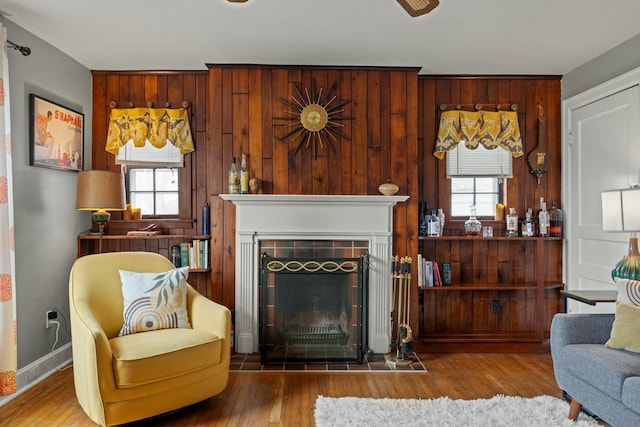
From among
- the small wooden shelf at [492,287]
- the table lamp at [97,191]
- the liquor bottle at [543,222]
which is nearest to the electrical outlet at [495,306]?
the small wooden shelf at [492,287]

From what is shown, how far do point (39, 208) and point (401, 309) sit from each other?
116 inches

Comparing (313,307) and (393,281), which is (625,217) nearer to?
(393,281)

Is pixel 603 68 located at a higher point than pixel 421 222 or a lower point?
higher

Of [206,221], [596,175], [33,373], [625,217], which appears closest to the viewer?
[625,217]

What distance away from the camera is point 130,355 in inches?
97.1

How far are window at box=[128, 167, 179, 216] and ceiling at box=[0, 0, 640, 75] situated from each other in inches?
37.0

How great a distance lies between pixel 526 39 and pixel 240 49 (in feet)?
7.09

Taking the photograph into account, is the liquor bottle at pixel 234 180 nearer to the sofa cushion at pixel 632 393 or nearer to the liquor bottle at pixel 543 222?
the liquor bottle at pixel 543 222

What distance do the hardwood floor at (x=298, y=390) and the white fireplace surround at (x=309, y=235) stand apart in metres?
0.49

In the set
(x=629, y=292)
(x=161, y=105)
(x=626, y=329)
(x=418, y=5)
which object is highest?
(x=418, y=5)

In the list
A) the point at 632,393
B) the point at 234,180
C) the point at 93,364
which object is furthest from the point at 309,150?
the point at 632,393

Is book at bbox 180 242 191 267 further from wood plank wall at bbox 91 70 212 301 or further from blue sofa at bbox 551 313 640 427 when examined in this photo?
blue sofa at bbox 551 313 640 427

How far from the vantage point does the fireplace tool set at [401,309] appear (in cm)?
365

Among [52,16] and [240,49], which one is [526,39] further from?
[52,16]
